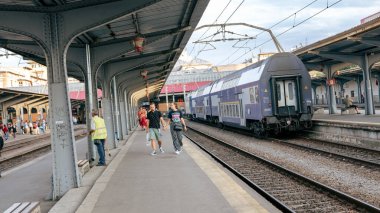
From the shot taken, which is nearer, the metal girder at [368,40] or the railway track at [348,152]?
the railway track at [348,152]

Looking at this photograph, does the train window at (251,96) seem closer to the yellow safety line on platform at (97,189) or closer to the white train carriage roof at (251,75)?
the white train carriage roof at (251,75)

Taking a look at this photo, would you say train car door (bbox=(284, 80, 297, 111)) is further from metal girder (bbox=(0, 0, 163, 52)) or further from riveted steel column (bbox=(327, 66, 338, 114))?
riveted steel column (bbox=(327, 66, 338, 114))

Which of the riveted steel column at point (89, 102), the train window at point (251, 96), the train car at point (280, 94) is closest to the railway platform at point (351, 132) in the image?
the train car at point (280, 94)

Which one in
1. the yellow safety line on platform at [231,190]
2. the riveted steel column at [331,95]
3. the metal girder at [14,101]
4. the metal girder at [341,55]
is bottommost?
the yellow safety line on platform at [231,190]

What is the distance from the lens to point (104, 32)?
13.1 m

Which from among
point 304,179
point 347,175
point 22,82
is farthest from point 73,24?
point 22,82

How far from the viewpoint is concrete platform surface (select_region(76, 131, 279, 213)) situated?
21.6ft

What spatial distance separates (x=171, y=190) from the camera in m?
7.96

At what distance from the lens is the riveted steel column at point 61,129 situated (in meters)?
8.44

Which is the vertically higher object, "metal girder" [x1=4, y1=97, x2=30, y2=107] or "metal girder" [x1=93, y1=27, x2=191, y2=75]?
"metal girder" [x1=93, y1=27, x2=191, y2=75]

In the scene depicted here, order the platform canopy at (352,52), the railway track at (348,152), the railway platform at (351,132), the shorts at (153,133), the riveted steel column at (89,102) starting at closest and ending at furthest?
the railway track at (348,152)
the riveted steel column at (89,102)
the shorts at (153,133)
the railway platform at (351,132)
the platform canopy at (352,52)

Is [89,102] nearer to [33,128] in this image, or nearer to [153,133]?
[153,133]

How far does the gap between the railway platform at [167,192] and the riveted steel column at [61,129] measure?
37cm

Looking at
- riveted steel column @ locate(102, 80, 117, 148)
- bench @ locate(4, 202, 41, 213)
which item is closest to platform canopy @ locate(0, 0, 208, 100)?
riveted steel column @ locate(102, 80, 117, 148)
